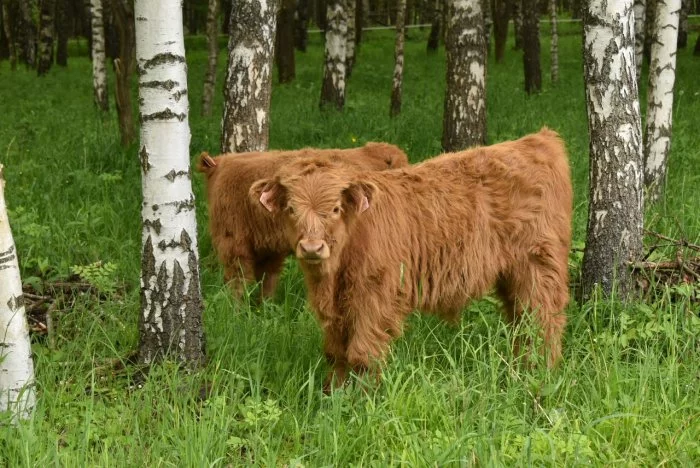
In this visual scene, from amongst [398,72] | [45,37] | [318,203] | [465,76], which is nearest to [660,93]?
[465,76]

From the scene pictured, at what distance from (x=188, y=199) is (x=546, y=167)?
7.35ft

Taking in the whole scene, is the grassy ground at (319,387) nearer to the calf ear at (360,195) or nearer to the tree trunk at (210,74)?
the calf ear at (360,195)

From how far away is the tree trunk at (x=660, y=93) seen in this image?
738cm

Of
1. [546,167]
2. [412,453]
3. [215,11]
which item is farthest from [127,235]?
[215,11]

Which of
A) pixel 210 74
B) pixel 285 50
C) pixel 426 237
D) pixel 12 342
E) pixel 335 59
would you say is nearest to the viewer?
pixel 12 342

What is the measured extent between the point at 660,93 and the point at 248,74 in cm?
404

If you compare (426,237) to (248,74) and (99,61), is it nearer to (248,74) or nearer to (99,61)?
(248,74)

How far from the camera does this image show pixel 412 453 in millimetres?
3342

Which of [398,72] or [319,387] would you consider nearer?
[319,387]

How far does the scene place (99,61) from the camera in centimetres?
1530

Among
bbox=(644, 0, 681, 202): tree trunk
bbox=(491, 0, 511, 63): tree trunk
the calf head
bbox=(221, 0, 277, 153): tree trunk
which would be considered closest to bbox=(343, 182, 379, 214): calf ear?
the calf head

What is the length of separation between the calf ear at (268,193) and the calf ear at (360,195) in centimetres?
38

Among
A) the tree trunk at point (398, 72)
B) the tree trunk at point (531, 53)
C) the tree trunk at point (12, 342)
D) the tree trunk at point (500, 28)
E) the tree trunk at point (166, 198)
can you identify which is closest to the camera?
the tree trunk at point (12, 342)

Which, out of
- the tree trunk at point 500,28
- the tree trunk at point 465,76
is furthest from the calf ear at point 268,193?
the tree trunk at point 500,28
